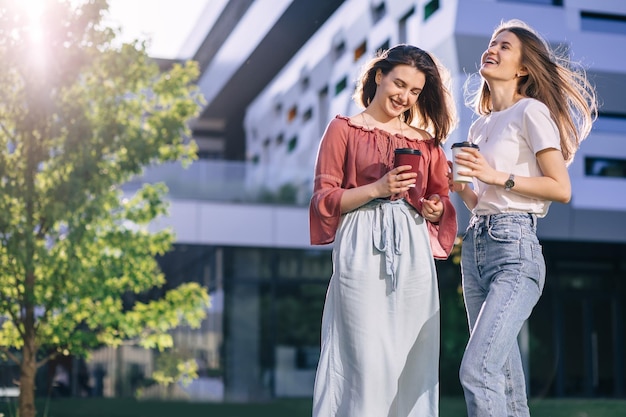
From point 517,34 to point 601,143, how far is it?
14.7 meters

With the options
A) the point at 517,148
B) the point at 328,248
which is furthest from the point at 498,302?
the point at 328,248

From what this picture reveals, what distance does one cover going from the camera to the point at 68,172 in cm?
971

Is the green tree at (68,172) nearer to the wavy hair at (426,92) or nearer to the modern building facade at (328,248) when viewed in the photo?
the wavy hair at (426,92)

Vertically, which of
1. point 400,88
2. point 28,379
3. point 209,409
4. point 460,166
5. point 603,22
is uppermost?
point 603,22

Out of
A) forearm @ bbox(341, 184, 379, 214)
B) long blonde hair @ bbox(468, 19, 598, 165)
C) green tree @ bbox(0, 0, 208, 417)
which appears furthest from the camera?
green tree @ bbox(0, 0, 208, 417)

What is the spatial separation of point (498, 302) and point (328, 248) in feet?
53.1

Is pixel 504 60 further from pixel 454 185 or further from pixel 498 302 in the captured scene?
pixel 498 302

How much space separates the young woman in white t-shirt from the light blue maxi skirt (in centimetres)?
17

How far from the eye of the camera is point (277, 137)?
82.2 feet

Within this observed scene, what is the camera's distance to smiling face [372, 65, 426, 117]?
3838 millimetres

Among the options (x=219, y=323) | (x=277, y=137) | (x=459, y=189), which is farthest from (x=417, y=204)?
(x=277, y=137)

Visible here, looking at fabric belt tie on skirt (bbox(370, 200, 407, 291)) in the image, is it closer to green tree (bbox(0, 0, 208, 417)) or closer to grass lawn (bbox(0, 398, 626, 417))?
green tree (bbox(0, 0, 208, 417))

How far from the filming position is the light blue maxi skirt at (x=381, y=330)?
12.2 feet

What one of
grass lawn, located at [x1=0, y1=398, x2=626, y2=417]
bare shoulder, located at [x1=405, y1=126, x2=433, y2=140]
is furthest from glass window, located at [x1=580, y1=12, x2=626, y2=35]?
bare shoulder, located at [x1=405, y1=126, x2=433, y2=140]
